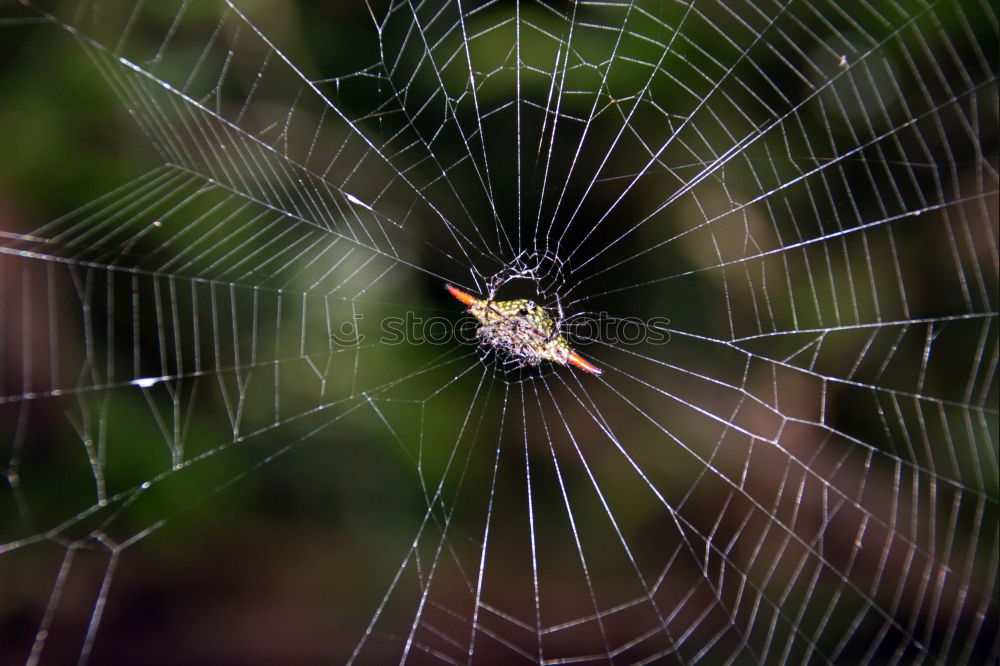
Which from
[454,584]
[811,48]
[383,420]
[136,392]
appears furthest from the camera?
[454,584]

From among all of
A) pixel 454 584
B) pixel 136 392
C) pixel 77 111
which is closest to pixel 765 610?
pixel 454 584

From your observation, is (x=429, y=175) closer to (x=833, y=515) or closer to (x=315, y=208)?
(x=315, y=208)

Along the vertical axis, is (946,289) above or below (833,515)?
above

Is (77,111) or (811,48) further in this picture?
(77,111)

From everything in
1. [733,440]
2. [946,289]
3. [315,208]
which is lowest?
[733,440]

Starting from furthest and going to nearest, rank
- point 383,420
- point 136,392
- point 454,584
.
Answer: point 454,584
point 383,420
point 136,392
